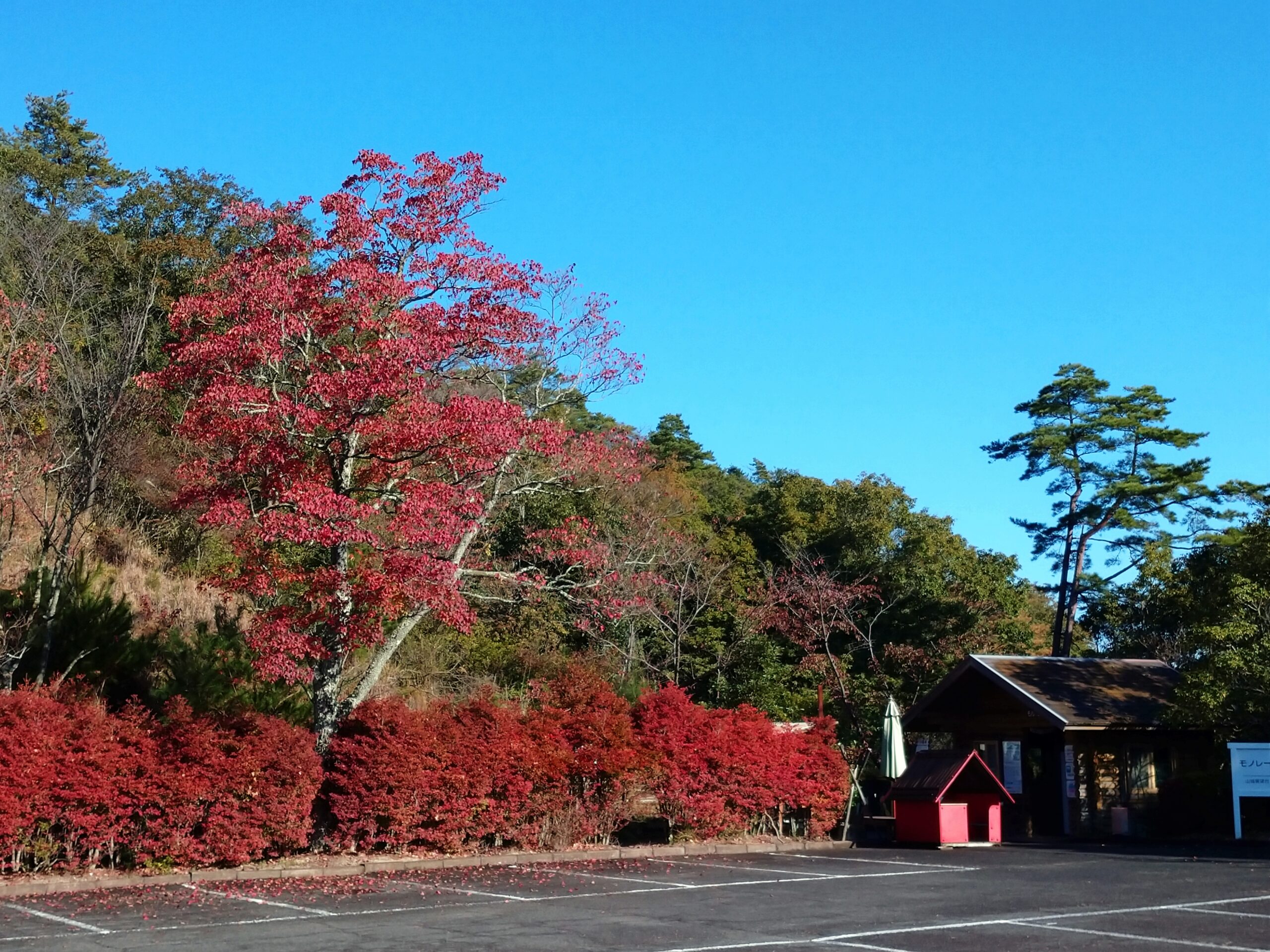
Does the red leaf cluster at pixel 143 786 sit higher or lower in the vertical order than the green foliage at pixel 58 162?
lower

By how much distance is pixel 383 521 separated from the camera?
73.8 feet

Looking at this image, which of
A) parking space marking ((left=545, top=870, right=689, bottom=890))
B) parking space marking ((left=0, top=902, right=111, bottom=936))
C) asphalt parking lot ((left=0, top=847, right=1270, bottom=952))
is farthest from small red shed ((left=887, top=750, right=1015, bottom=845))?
parking space marking ((left=0, top=902, right=111, bottom=936))

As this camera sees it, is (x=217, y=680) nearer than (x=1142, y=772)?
Yes

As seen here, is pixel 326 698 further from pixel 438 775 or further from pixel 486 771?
pixel 486 771

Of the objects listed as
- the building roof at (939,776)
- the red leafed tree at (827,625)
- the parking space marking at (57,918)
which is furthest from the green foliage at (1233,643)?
the parking space marking at (57,918)

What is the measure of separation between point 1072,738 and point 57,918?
1830cm

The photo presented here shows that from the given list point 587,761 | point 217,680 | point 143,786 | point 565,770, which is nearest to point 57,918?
point 143,786

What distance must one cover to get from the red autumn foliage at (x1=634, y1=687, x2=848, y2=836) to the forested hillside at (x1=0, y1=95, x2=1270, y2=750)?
2329 millimetres

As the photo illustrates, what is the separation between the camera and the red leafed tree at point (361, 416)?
14.6m

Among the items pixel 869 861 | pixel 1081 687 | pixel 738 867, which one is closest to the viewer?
pixel 738 867

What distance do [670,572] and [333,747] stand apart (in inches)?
589

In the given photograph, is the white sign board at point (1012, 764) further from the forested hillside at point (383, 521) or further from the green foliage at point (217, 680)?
the green foliage at point (217, 680)

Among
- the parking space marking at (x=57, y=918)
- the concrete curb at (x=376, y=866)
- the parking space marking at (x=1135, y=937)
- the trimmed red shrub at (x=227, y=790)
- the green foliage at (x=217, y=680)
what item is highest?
the green foliage at (x=217, y=680)

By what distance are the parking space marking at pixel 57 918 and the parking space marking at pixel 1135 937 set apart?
765 cm
